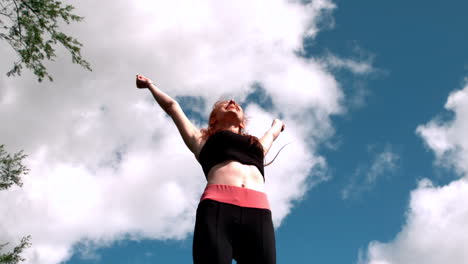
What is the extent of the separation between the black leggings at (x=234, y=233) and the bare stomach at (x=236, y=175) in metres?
0.21

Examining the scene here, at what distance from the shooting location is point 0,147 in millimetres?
15305

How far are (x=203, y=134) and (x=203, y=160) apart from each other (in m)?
0.28

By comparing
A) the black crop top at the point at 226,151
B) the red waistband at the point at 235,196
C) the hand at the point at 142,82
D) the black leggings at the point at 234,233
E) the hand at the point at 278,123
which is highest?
the hand at the point at 278,123

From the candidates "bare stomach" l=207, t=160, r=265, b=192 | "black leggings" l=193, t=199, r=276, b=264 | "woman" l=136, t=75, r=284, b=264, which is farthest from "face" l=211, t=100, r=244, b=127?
"black leggings" l=193, t=199, r=276, b=264

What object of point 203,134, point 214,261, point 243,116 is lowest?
point 214,261

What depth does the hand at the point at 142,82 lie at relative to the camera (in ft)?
12.9

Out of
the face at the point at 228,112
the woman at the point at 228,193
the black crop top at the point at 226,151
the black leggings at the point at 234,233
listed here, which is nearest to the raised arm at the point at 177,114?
the woman at the point at 228,193

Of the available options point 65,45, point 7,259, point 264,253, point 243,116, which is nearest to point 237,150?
point 243,116

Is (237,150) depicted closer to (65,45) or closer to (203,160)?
(203,160)

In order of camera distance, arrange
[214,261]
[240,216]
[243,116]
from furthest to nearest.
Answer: [243,116]
[240,216]
[214,261]

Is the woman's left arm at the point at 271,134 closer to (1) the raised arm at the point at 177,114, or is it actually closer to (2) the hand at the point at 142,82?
(1) the raised arm at the point at 177,114

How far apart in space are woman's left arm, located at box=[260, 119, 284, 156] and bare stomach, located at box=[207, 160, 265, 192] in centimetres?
48

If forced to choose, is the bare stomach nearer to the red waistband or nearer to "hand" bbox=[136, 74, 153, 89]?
the red waistband

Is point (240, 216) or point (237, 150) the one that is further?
point (237, 150)
